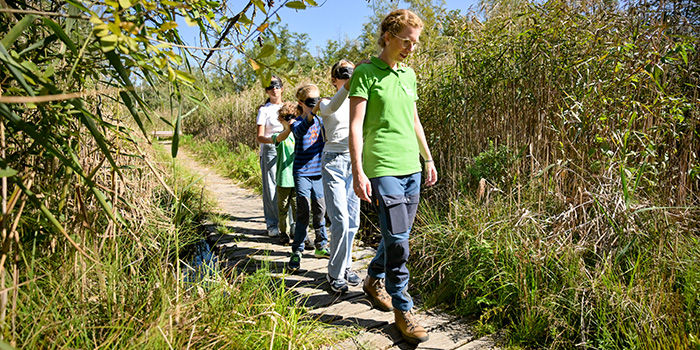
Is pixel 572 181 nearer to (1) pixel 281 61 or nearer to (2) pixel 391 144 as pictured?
(2) pixel 391 144

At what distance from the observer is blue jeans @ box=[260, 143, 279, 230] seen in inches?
185

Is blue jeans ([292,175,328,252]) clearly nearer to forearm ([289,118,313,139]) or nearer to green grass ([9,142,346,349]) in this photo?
forearm ([289,118,313,139])

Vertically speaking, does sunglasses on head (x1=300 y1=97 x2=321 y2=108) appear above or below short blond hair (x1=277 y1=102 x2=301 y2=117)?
above

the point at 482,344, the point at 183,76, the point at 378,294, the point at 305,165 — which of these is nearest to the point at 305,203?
the point at 305,165

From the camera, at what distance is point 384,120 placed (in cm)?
239

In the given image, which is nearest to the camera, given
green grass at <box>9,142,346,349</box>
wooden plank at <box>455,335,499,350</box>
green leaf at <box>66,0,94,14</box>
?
green leaf at <box>66,0,94,14</box>

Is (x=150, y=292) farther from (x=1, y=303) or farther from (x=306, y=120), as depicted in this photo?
(x=306, y=120)

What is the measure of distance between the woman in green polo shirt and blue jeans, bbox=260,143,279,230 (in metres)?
2.40

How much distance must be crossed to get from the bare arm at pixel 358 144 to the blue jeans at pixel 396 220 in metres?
0.10

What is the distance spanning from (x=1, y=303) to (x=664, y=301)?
113 inches

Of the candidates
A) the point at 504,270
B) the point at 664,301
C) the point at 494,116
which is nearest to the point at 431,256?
the point at 504,270

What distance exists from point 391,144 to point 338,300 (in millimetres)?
1257

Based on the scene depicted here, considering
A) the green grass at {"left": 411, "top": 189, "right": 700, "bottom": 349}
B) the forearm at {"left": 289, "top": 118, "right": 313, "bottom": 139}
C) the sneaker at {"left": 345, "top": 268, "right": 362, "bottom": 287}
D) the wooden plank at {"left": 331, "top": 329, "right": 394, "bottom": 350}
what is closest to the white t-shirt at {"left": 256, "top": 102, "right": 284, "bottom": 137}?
the forearm at {"left": 289, "top": 118, "right": 313, "bottom": 139}

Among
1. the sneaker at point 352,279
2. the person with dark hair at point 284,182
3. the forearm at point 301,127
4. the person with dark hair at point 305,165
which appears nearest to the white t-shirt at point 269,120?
the person with dark hair at point 284,182
